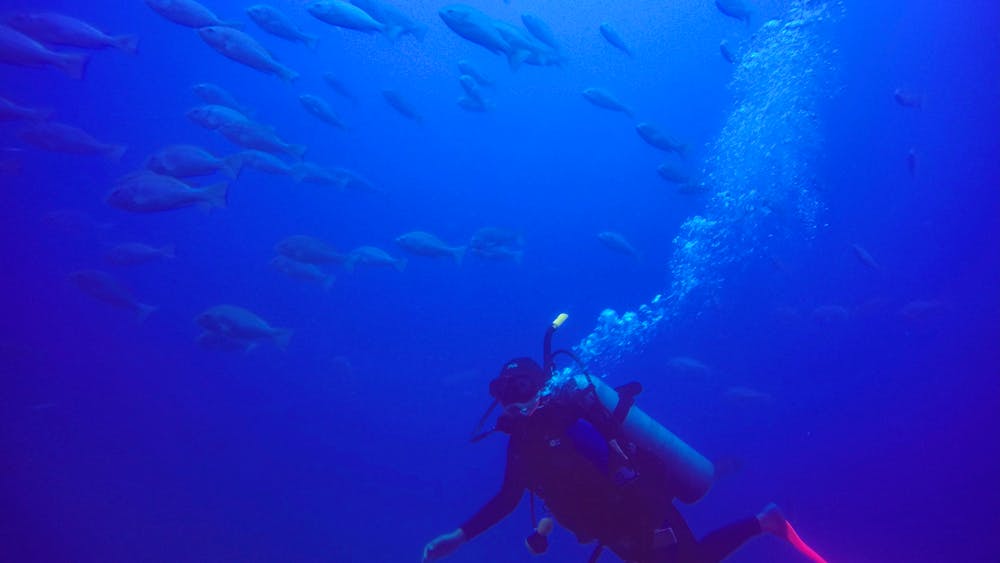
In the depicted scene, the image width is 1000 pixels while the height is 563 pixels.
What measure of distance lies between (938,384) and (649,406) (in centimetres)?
1743

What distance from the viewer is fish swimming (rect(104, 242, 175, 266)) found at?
31.8 ft

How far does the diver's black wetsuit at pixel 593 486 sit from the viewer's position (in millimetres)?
3518

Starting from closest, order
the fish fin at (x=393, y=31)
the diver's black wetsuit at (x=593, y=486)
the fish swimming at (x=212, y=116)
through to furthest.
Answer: the diver's black wetsuit at (x=593, y=486) < the fish swimming at (x=212, y=116) < the fish fin at (x=393, y=31)

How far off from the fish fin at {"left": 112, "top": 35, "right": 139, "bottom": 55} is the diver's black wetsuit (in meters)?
7.22

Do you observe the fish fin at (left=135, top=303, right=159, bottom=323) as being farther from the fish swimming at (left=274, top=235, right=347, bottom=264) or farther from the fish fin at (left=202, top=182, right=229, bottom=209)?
the fish fin at (left=202, top=182, right=229, bottom=209)

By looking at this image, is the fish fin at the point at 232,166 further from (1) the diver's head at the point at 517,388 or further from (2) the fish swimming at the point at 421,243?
(1) the diver's head at the point at 517,388

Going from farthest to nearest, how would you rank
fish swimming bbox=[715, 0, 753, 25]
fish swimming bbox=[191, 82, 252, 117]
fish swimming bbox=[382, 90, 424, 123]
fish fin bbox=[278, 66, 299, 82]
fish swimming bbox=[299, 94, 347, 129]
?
fish swimming bbox=[382, 90, 424, 123] < fish swimming bbox=[191, 82, 252, 117] < fish swimming bbox=[299, 94, 347, 129] < fish swimming bbox=[715, 0, 753, 25] < fish fin bbox=[278, 66, 299, 82]

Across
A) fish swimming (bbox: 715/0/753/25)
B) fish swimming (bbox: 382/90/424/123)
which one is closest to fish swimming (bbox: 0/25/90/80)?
fish swimming (bbox: 382/90/424/123)

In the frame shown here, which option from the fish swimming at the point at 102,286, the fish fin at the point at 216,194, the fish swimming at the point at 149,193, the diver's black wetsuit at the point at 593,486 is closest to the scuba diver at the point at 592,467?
the diver's black wetsuit at the point at 593,486

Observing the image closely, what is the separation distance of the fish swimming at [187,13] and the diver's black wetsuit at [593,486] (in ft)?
21.1

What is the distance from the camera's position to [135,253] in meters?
9.76

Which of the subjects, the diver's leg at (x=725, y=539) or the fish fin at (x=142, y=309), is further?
the fish fin at (x=142, y=309)

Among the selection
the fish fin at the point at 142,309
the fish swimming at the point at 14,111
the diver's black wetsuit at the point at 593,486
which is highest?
the fish swimming at the point at 14,111

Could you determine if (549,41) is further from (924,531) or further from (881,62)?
(881,62)
